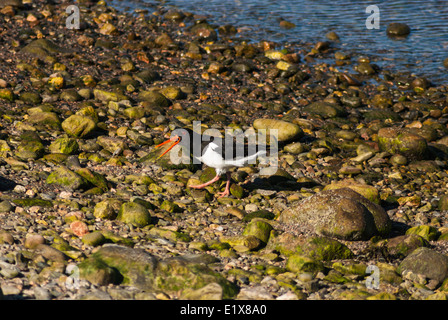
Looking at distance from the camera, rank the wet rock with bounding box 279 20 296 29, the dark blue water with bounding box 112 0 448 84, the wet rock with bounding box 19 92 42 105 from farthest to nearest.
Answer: the wet rock with bounding box 279 20 296 29, the dark blue water with bounding box 112 0 448 84, the wet rock with bounding box 19 92 42 105

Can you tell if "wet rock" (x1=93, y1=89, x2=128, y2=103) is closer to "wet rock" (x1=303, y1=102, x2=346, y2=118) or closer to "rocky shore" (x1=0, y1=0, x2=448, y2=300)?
"rocky shore" (x1=0, y1=0, x2=448, y2=300)

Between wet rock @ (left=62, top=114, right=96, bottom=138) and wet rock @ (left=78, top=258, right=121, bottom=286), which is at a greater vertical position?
wet rock @ (left=62, top=114, right=96, bottom=138)

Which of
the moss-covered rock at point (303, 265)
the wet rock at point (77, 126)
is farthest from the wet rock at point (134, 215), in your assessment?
the wet rock at point (77, 126)

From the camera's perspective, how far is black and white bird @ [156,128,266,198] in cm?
704

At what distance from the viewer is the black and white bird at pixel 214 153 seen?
23.1ft

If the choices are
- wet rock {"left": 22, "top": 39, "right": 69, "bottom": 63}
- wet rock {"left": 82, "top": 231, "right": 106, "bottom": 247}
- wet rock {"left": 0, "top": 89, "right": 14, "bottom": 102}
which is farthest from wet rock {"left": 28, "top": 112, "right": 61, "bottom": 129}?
wet rock {"left": 82, "top": 231, "right": 106, "bottom": 247}

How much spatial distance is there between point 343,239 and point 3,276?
3557 mm

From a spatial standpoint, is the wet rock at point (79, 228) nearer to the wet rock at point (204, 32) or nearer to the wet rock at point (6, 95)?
the wet rock at point (6, 95)

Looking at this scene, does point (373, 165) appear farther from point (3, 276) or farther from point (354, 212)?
point (3, 276)

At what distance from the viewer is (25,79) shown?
32.8 feet

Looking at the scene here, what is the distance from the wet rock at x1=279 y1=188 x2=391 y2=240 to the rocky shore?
18mm

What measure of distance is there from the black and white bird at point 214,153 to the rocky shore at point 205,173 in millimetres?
201

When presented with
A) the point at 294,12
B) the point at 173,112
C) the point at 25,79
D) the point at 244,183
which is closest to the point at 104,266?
the point at 244,183

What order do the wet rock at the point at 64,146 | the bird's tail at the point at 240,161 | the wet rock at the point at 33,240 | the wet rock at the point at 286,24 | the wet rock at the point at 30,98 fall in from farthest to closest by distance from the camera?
the wet rock at the point at 286,24
the wet rock at the point at 30,98
the wet rock at the point at 64,146
the bird's tail at the point at 240,161
the wet rock at the point at 33,240
